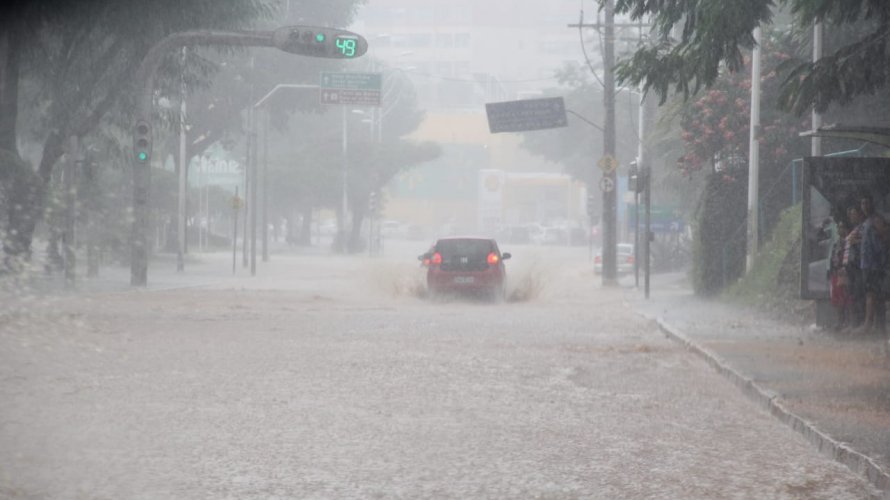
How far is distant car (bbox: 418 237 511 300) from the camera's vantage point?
29906 millimetres

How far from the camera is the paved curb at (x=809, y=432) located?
8320 mm

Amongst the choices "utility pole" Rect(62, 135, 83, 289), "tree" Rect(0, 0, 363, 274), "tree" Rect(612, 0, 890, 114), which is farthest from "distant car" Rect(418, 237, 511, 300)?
"tree" Rect(612, 0, 890, 114)

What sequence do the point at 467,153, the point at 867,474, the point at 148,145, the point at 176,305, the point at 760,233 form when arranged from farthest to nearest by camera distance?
the point at 467,153 → the point at 148,145 → the point at 760,233 → the point at 176,305 → the point at 867,474

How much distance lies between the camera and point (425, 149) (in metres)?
91.4

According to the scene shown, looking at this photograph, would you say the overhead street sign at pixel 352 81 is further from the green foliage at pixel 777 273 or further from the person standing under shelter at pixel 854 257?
the person standing under shelter at pixel 854 257

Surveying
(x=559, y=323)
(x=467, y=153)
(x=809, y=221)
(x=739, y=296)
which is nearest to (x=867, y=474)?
(x=809, y=221)

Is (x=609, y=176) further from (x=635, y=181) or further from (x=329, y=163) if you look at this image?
(x=329, y=163)

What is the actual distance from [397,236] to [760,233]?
10447 cm

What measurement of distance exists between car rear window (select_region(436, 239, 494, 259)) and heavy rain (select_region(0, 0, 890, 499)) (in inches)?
1.7

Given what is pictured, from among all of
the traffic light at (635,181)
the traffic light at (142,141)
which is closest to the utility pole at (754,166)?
the traffic light at (635,181)

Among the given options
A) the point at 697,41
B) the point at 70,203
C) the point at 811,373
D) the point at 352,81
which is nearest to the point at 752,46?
the point at 697,41

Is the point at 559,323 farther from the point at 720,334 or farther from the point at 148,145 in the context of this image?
the point at 148,145

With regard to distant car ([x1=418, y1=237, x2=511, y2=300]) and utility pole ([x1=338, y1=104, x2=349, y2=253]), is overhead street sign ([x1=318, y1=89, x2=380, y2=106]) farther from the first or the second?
utility pole ([x1=338, y1=104, x2=349, y2=253])

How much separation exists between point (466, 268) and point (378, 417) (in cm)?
1904
